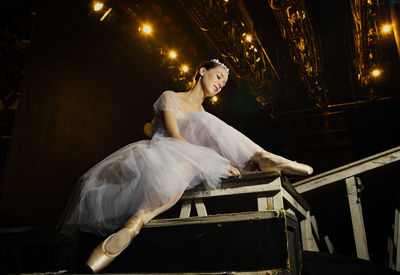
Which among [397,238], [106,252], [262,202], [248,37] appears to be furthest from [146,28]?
[397,238]

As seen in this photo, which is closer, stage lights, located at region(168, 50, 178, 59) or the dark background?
the dark background

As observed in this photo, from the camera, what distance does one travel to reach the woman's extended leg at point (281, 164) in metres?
1.74

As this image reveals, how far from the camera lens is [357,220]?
2.58m

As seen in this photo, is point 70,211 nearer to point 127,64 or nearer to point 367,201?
point 367,201

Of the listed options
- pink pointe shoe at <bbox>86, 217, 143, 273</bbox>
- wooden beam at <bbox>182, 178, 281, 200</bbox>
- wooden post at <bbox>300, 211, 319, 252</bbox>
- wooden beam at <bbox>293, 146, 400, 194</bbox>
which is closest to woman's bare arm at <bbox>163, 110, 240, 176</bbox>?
wooden beam at <bbox>182, 178, 281, 200</bbox>

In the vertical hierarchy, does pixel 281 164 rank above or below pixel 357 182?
above

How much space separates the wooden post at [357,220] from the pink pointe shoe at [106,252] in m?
2.04

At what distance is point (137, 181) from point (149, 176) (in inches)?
3.3

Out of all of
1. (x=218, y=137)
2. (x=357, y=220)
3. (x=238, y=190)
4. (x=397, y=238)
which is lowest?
(x=397, y=238)

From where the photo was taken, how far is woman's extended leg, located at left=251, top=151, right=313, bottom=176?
174 centimetres

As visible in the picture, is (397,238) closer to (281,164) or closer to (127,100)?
(281,164)

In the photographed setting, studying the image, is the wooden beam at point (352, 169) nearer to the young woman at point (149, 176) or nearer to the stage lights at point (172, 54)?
the young woman at point (149, 176)

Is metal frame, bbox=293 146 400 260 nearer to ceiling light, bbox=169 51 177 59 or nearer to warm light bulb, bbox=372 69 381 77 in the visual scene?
ceiling light, bbox=169 51 177 59

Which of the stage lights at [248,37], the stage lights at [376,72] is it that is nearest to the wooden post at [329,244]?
the stage lights at [248,37]
